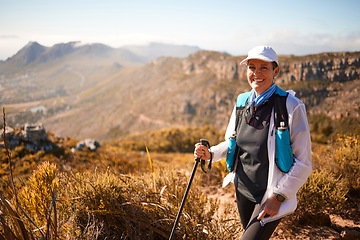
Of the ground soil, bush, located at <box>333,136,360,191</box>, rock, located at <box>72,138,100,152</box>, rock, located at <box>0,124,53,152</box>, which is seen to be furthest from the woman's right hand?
rock, located at <box>72,138,100,152</box>

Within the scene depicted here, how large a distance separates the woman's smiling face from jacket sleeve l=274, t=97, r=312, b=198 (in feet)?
0.75

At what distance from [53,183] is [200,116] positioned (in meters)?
78.5

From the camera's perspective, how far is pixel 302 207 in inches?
112

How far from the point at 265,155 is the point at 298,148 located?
0.22 meters

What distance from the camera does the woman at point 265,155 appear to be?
135cm

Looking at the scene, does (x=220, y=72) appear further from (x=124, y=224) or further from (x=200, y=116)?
(x=124, y=224)

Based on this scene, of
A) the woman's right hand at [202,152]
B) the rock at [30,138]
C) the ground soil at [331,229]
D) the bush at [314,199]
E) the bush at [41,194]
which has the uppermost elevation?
the woman's right hand at [202,152]

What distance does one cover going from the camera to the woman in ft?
4.43

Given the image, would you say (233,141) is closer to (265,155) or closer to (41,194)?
(265,155)

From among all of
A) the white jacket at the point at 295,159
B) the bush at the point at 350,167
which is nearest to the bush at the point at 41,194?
the white jacket at the point at 295,159

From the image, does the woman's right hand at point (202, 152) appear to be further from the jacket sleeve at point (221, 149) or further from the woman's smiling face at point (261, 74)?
the woman's smiling face at point (261, 74)

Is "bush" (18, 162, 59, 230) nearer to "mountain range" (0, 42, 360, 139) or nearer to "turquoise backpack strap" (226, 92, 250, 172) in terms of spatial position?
"turquoise backpack strap" (226, 92, 250, 172)

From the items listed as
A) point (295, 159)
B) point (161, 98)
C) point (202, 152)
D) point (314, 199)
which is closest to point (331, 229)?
point (314, 199)

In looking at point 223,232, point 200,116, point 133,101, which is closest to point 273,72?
point 223,232
